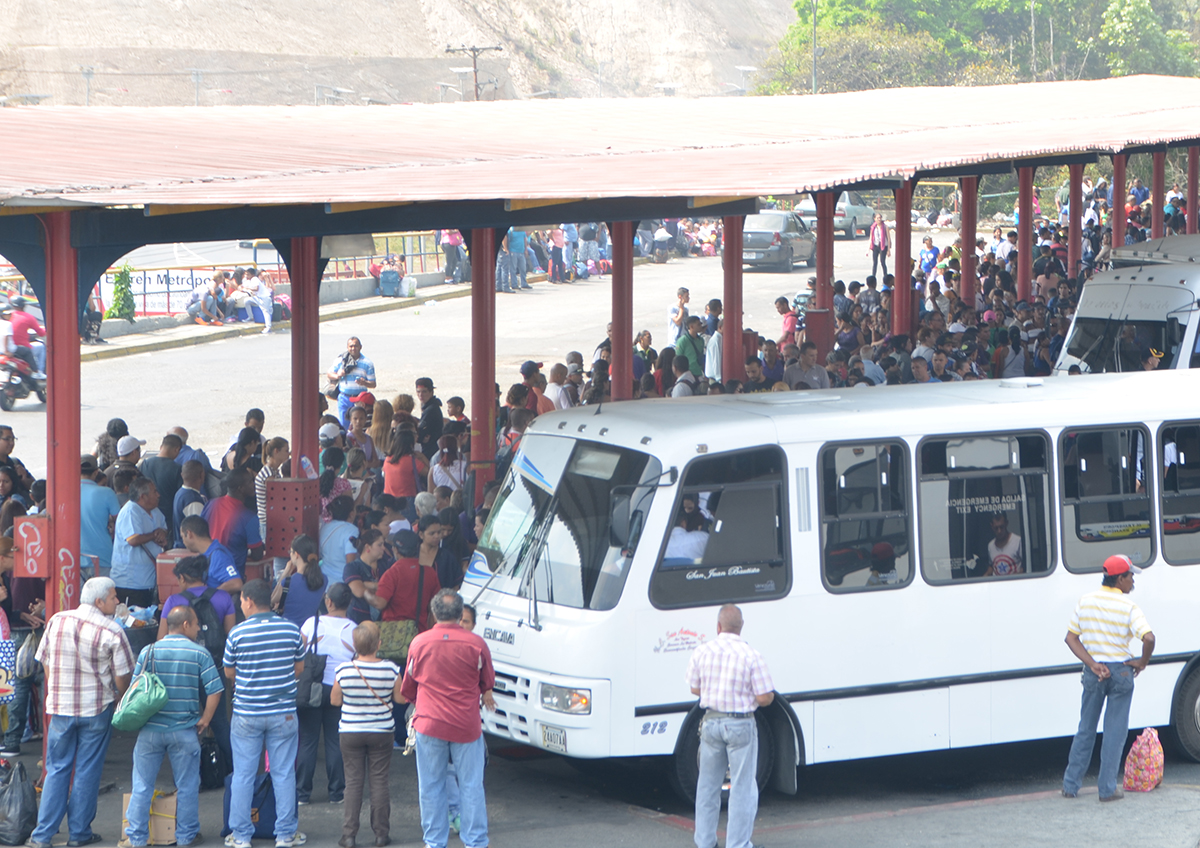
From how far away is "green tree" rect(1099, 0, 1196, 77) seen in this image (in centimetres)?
9312

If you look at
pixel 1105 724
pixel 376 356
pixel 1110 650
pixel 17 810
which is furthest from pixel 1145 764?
pixel 376 356

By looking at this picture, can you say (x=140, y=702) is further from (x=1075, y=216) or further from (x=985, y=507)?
(x=1075, y=216)

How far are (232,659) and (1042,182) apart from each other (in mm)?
59203

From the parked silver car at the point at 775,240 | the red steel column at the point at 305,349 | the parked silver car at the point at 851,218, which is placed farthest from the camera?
the parked silver car at the point at 851,218

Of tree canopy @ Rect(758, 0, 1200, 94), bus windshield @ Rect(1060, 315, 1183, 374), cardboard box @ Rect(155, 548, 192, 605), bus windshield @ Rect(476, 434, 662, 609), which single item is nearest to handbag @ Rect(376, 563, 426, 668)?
bus windshield @ Rect(476, 434, 662, 609)

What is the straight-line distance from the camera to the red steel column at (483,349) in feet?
49.4

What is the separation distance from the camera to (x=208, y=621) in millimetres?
9016

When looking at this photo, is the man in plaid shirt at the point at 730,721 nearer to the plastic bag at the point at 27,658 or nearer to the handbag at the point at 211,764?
the handbag at the point at 211,764

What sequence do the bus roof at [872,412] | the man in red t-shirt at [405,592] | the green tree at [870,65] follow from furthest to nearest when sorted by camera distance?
the green tree at [870,65]
the man in red t-shirt at [405,592]
the bus roof at [872,412]

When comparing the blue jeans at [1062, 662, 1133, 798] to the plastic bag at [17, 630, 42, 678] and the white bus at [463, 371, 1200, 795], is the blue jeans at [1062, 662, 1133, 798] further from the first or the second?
the plastic bag at [17, 630, 42, 678]

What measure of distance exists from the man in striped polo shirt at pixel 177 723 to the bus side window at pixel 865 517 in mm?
3722

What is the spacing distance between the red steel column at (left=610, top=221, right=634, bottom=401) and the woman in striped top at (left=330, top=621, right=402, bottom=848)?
8.81 m

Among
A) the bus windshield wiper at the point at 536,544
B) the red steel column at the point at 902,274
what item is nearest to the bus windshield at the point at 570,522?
the bus windshield wiper at the point at 536,544

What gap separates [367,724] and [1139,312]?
40.9 ft
